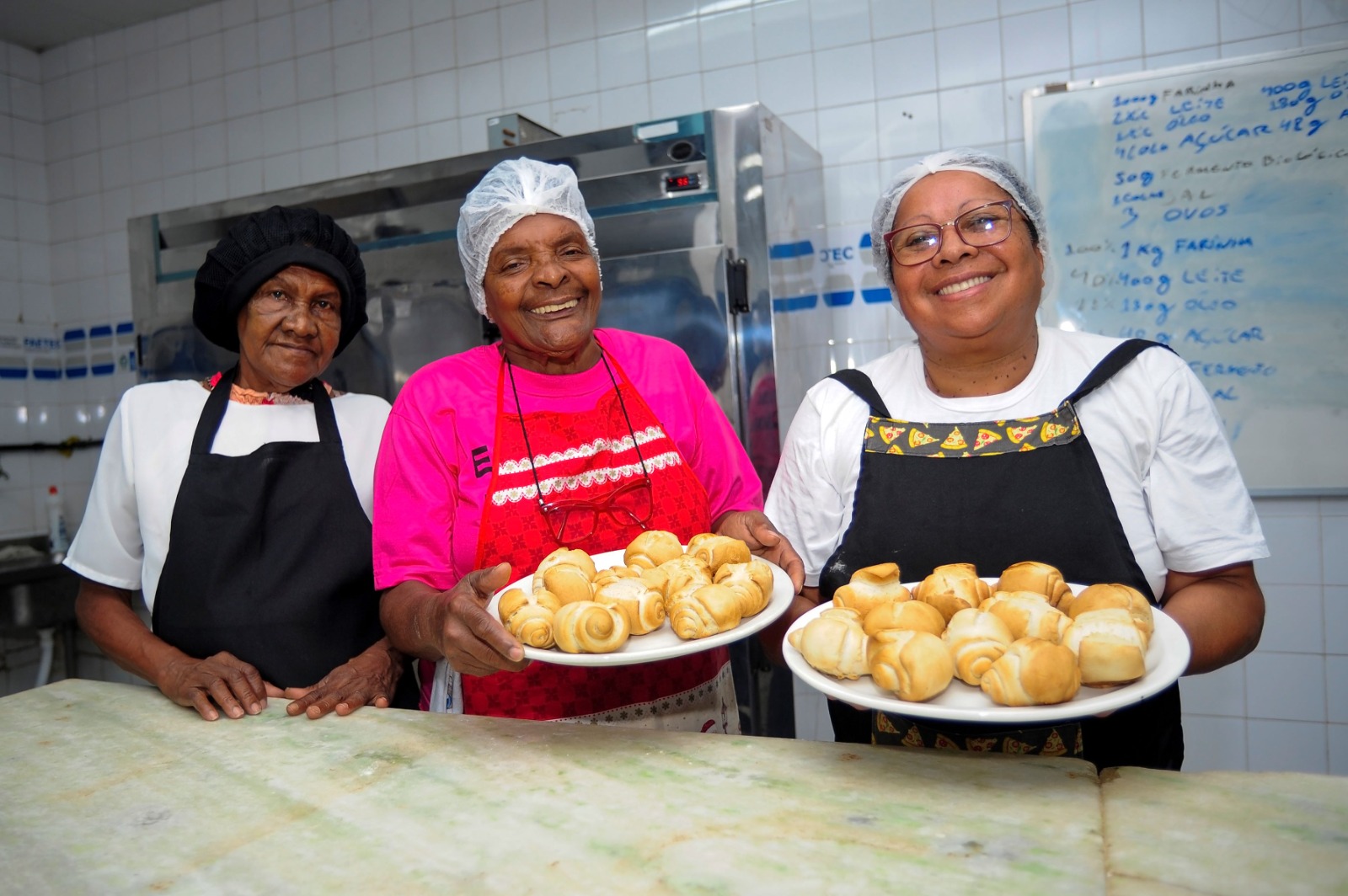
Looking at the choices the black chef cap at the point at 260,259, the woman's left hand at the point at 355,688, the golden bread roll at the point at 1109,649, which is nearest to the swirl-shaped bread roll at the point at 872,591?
the golden bread roll at the point at 1109,649

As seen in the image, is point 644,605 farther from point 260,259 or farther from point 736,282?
point 736,282

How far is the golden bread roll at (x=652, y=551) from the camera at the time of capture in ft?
4.20

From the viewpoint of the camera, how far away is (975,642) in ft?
2.88

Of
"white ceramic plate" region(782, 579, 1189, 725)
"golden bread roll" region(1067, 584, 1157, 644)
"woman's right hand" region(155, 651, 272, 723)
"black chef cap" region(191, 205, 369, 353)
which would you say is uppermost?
"black chef cap" region(191, 205, 369, 353)

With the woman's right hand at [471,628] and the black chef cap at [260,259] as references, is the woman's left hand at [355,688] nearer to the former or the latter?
the woman's right hand at [471,628]

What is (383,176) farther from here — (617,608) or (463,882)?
(463,882)

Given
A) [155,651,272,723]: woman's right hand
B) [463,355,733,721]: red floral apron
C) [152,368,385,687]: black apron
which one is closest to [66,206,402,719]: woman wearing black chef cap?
[152,368,385,687]: black apron

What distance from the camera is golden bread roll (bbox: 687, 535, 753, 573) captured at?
122 centimetres

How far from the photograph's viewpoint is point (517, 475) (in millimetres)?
1514

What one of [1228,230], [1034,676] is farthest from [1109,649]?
[1228,230]

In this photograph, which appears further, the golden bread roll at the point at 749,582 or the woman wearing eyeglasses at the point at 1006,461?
the woman wearing eyeglasses at the point at 1006,461

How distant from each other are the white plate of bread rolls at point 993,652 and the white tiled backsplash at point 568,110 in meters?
1.75

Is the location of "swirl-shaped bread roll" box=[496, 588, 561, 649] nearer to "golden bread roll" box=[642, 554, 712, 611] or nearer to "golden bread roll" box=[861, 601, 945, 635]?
"golden bread roll" box=[642, 554, 712, 611]

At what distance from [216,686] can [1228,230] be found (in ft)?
9.23
